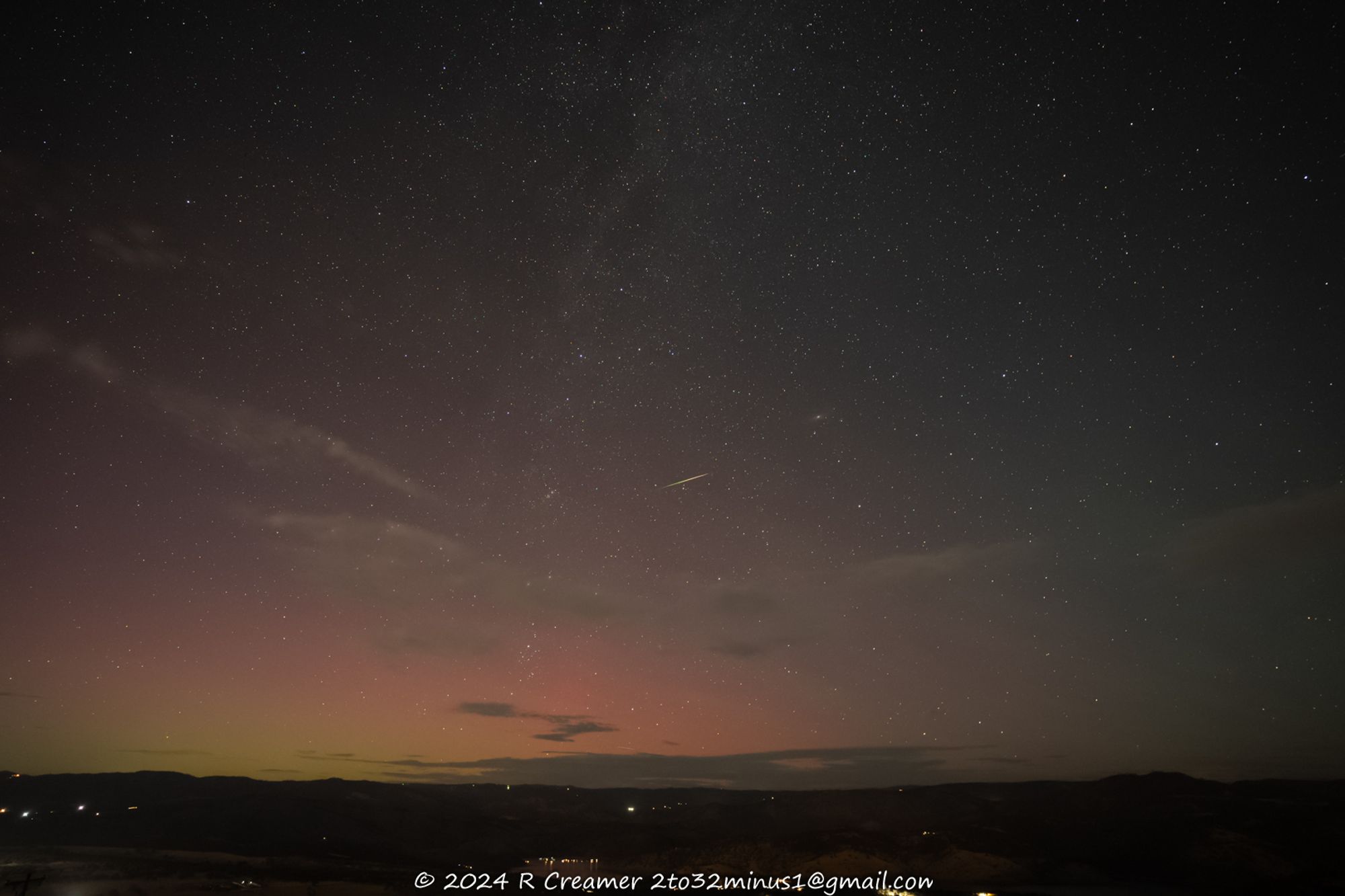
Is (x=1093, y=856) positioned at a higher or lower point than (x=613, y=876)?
lower

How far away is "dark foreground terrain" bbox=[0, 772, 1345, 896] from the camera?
277ft

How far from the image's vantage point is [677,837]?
110 meters

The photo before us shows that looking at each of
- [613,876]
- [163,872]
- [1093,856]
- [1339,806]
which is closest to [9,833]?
[163,872]

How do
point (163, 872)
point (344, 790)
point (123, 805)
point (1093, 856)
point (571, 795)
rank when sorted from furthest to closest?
point (571, 795), point (344, 790), point (123, 805), point (1093, 856), point (163, 872)

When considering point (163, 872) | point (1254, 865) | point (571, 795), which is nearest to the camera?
point (163, 872)

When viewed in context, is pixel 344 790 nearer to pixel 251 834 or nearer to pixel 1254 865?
pixel 251 834

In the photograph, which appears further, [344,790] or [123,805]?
[344,790]

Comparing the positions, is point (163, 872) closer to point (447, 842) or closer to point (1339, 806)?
point (447, 842)

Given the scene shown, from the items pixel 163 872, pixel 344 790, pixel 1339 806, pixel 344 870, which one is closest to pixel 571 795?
pixel 344 790

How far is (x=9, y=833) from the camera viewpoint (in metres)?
100

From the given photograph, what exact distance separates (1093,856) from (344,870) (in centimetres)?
11295

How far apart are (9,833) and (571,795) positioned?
11375cm

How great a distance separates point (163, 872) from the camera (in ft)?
236

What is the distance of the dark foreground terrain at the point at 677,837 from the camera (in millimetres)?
84500
